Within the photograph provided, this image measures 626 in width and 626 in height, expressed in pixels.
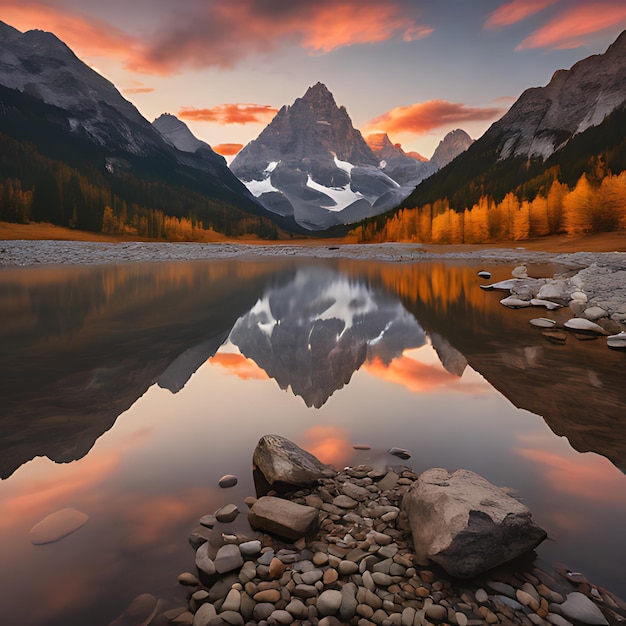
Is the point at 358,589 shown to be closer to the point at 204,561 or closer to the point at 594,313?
the point at 204,561

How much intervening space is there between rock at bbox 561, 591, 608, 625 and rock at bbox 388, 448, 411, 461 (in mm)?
2712

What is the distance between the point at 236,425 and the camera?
23.7 ft

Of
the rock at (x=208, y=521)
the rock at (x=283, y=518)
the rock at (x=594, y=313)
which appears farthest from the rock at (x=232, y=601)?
the rock at (x=594, y=313)

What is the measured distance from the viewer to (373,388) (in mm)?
9289

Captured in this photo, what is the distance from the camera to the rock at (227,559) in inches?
148

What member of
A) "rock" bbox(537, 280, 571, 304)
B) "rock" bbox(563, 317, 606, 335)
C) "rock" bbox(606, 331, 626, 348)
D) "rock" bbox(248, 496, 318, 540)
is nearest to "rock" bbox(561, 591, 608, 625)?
"rock" bbox(248, 496, 318, 540)

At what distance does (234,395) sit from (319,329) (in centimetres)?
756

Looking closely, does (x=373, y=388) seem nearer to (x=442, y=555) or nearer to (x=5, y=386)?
(x=442, y=555)

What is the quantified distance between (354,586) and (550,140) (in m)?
183

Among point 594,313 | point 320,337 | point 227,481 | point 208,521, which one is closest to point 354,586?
point 208,521

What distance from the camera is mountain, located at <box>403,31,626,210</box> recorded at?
111994 millimetres

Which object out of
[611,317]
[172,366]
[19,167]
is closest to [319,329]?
[172,366]

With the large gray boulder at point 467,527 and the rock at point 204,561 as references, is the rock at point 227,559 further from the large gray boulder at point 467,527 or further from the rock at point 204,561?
the large gray boulder at point 467,527

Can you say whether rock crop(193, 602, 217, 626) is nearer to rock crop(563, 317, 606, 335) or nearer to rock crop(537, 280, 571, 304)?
rock crop(563, 317, 606, 335)
